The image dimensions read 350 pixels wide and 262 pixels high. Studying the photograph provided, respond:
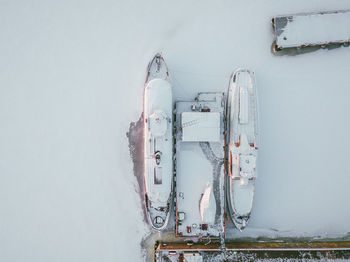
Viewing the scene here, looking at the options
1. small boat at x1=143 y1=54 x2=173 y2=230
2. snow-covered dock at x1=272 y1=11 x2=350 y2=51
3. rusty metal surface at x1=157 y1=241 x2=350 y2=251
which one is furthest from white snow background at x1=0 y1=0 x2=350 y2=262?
small boat at x1=143 y1=54 x2=173 y2=230

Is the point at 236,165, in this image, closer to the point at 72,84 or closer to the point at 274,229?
the point at 274,229

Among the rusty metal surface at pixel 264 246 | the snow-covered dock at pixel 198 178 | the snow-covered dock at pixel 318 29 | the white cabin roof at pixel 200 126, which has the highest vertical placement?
the snow-covered dock at pixel 318 29

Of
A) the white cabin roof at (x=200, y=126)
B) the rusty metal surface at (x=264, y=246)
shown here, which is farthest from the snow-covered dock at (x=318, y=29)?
the rusty metal surface at (x=264, y=246)

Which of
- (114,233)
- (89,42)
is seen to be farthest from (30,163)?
(89,42)

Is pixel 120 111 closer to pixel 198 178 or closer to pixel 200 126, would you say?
pixel 200 126

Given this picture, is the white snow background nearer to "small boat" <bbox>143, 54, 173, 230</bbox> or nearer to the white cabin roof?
"small boat" <bbox>143, 54, 173, 230</bbox>

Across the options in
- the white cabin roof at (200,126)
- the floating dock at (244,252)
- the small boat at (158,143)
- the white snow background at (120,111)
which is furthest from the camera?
the white snow background at (120,111)

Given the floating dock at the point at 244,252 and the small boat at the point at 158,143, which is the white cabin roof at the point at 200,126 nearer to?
the small boat at the point at 158,143
